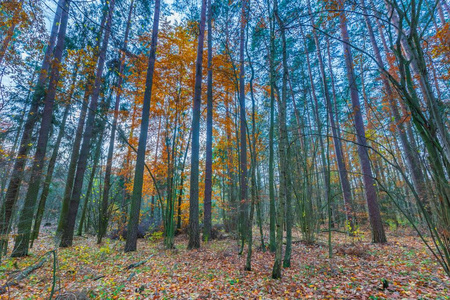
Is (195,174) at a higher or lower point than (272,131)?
lower

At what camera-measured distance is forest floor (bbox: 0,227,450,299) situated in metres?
3.58

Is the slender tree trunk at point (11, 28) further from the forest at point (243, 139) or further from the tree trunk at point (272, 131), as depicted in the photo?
the tree trunk at point (272, 131)

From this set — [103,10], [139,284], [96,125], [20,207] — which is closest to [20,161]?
[20,207]

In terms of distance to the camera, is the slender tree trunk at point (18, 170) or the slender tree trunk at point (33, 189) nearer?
the slender tree trunk at point (18, 170)

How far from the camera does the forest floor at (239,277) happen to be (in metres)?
3.58

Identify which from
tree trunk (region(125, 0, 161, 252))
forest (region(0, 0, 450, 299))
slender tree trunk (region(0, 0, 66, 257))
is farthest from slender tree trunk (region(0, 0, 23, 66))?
tree trunk (region(125, 0, 161, 252))

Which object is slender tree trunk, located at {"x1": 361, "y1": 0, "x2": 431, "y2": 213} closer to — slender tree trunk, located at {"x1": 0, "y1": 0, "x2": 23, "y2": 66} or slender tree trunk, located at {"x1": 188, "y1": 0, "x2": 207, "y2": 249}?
slender tree trunk, located at {"x1": 0, "y1": 0, "x2": 23, "y2": 66}

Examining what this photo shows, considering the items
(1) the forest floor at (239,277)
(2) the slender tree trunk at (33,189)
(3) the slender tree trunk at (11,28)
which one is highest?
(3) the slender tree trunk at (11,28)

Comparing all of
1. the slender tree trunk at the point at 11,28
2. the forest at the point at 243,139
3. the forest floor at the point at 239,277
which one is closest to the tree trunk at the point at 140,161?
the forest at the point at 243,139

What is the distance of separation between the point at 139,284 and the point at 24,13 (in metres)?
5.99

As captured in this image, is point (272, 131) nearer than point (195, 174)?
Yes

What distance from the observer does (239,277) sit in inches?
179

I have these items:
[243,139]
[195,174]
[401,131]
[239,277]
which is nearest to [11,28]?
[195,174]

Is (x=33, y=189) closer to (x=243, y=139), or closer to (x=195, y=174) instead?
(x=195, y=174)
